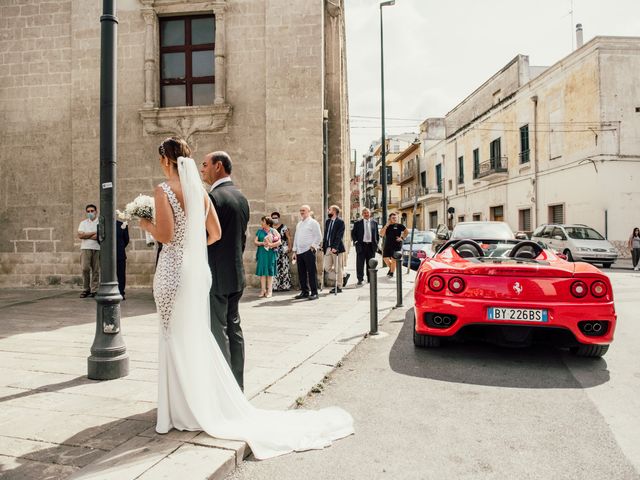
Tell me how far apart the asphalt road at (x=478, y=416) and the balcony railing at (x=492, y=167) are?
25181 mm

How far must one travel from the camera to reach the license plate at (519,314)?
4863 millimetres

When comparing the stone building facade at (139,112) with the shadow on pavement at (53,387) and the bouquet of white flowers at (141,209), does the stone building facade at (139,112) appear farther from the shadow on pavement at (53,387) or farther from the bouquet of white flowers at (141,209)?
the bouquet of white flowers at (141,209)

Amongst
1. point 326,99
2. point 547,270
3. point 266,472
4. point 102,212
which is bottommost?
point 266,472

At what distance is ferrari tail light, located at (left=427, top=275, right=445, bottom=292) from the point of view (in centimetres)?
519

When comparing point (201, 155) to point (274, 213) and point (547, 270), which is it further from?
point (547, 270)

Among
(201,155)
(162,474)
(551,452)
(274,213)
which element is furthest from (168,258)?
(201,155)

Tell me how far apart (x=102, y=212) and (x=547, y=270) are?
4.20 m

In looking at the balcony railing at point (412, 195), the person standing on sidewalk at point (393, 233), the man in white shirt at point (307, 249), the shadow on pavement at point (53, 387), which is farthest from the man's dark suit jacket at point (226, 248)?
the balcony railing at point (412, 195)

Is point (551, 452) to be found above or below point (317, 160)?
below

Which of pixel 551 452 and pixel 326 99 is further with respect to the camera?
pixel 326 99

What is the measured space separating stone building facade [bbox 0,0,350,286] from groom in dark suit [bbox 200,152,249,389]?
23.3ft

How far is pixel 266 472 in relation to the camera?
113 inches

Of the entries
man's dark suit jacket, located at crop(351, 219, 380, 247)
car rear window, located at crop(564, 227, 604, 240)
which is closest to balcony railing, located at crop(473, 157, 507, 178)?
car rear window, located at crop(564, 227, 604, 240)

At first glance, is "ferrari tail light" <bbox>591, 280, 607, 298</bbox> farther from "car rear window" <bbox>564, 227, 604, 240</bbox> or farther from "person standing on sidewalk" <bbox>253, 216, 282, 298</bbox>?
"car rear window" <bbox>564, 227, 604, 240</bbox>
